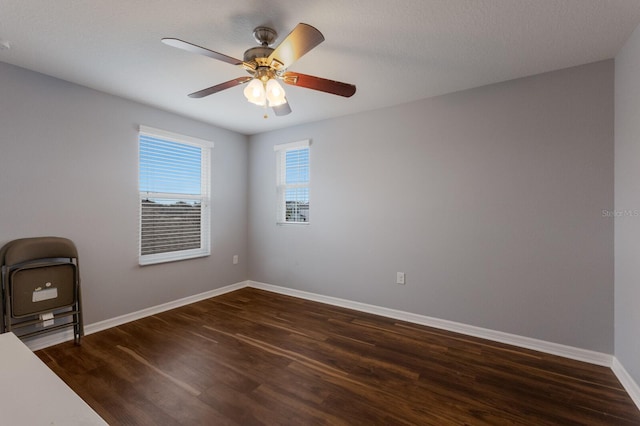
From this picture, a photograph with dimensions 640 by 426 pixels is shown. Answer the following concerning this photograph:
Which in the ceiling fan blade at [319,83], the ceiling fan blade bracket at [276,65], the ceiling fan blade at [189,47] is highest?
the ceiling fan blade bracket at [276,65]

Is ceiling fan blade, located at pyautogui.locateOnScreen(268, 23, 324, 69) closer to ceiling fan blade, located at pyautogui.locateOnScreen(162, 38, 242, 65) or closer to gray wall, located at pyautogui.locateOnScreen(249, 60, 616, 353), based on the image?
ceiling fan blade, located at pyautogui.locateOnScreen(162, 38, 242, 65)

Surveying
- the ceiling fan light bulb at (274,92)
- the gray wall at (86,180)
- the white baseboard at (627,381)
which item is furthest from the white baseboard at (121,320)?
the white baseboard at (627,381)

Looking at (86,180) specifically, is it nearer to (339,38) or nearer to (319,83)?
(319,83)

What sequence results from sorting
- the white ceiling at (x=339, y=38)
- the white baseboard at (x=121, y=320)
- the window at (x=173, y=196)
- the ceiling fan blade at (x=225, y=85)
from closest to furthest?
the white ceiling at (x=339, y=38)
the ceiling fan blade at (x=225, y=85)
the white baseboard at (x=121, y=320)
the window at (x=173, y=196)

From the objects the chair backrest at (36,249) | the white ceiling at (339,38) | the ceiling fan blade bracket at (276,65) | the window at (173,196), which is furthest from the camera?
the window at (173,196)

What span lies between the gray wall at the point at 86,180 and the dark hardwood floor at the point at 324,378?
491 mm

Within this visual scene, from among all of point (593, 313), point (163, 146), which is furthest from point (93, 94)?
point (593, 313)

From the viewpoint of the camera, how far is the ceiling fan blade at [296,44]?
1.46m

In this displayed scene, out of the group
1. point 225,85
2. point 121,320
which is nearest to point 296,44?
point 225,85

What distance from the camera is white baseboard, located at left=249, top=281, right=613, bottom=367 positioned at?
236 cm

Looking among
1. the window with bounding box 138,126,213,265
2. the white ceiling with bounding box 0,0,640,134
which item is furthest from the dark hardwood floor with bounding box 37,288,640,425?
the white ceiling with bounding box 0,0,640,134

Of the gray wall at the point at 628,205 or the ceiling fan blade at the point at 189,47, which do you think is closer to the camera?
the ceiling fan blade at the point at 189,47

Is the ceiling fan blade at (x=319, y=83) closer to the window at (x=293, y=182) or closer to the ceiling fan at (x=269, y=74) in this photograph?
the ceiling fan at (x=269, y=74)

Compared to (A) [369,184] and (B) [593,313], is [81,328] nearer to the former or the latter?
(A) [369,184]
